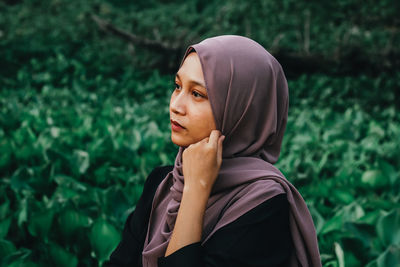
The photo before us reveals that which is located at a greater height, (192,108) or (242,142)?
(192,108)

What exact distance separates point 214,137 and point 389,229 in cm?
A: 120

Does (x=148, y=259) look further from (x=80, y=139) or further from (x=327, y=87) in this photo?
(x=327, y=87)

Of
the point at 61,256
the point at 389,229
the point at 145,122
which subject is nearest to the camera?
the point at 61,256

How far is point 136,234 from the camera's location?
157 centimetres

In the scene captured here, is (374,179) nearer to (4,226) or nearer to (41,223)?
(41,223)

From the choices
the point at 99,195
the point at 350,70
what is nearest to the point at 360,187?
the point at 99,195

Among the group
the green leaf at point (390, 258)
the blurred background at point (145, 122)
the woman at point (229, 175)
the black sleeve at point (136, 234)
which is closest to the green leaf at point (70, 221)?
the blurred background at point (145, 122)

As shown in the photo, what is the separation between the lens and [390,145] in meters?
3.65

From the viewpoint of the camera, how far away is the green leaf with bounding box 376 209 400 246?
2.04m

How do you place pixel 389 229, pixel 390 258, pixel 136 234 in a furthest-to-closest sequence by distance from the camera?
pixel 389 229, pixel 390 258, pixel 136 234

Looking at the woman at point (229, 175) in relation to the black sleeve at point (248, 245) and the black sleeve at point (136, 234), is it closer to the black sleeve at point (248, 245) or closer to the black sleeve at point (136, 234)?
the black sleeve at point (248, 245)

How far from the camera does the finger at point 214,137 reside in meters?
1.26

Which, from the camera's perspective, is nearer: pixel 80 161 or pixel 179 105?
pixel 179 105

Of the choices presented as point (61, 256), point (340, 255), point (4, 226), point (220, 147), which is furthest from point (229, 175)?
point (4, 226)
